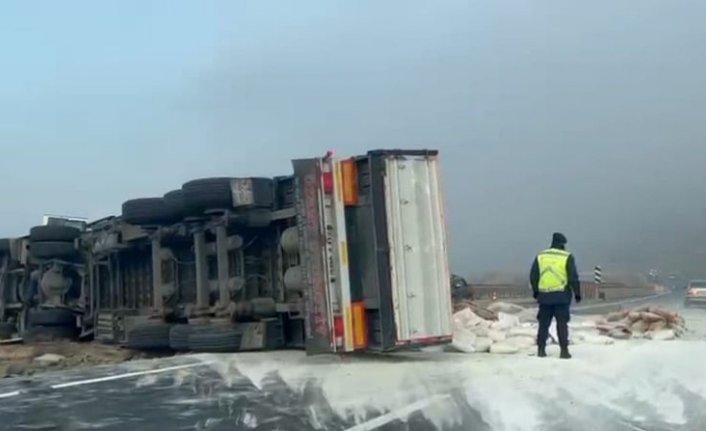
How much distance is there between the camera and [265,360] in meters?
8.59

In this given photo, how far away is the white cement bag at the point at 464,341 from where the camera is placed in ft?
30.1

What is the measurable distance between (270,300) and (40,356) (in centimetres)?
270

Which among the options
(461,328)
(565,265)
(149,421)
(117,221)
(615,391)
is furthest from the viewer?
(117,221)

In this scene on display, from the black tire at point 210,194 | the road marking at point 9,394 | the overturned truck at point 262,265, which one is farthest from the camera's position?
the black tire at point 210,194

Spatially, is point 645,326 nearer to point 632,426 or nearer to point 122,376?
point 632,426

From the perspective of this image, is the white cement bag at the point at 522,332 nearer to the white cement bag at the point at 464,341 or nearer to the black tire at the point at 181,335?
the white cement bag at the point at 464,341

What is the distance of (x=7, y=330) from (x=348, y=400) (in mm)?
9405

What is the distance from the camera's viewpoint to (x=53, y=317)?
12.9 meters

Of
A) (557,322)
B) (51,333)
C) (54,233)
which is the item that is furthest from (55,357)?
(557,322)

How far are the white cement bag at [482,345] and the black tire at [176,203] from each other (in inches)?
147

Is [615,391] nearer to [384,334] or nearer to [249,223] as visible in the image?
[384,334]

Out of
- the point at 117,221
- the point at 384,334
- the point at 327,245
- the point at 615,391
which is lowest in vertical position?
the point at 615,391

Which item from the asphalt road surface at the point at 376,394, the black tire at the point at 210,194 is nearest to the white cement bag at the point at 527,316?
the asphalt road surface at the point at 376,394

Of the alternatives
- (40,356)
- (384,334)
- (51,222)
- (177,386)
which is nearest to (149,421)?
(177,386)
